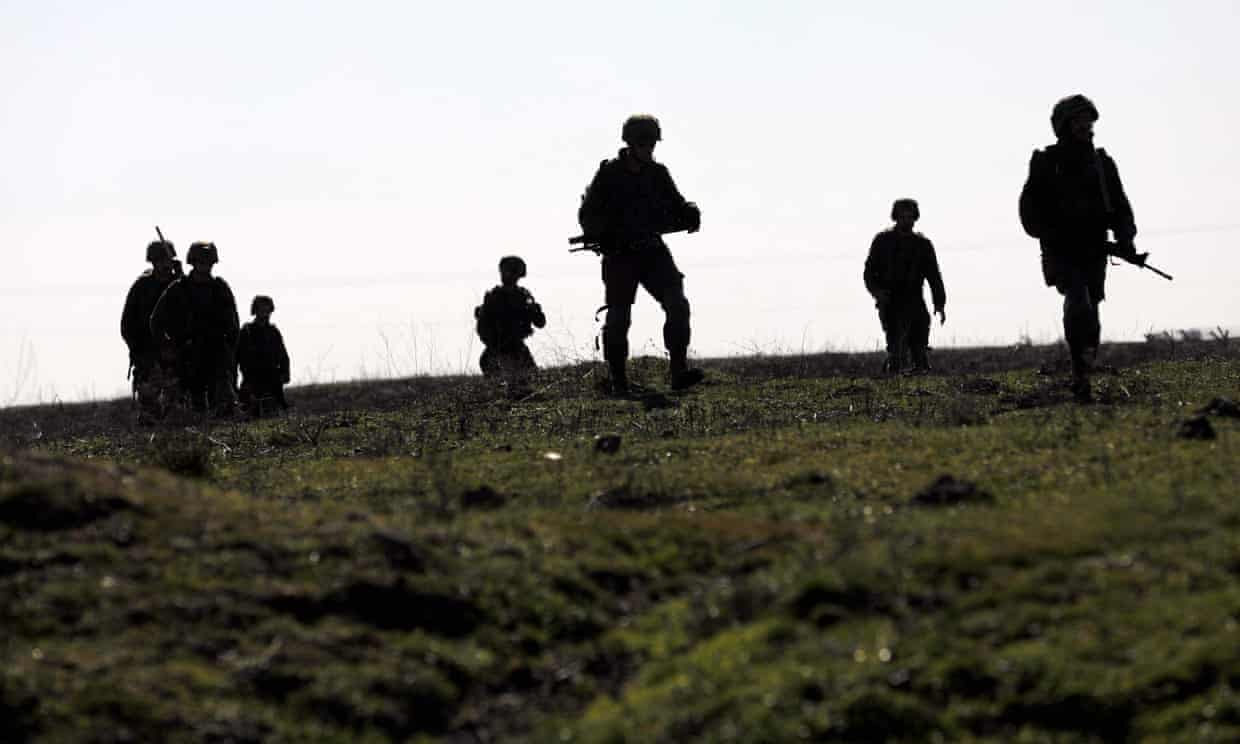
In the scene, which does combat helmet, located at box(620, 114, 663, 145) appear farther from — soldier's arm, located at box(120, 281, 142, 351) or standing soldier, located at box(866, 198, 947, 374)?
soldier's arm, located at box(120, 281, 142, 351)

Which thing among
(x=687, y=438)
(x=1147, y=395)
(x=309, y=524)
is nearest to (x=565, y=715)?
(x=309, y=524)

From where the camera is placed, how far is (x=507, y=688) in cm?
880

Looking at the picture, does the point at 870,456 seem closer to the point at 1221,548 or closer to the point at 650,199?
the point at 1221,548

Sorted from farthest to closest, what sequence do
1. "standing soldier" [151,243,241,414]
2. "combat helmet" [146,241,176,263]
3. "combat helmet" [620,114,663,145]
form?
"combat helmet" [146,241,176,263] < "standing soldier" [151,243,241,414] < "combat helmet" [620,114,663,145]

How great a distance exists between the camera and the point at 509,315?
94.5ft

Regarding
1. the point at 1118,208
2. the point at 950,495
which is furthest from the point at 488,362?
the point at 950,495

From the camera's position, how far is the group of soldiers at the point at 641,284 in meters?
17.2

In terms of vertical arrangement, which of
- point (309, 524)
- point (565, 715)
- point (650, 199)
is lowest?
point (565, 715)

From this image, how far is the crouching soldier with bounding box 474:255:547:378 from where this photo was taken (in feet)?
94.4

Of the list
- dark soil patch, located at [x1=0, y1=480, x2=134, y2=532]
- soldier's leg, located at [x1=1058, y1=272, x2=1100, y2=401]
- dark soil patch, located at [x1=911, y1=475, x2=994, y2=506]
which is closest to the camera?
dark soil patch, located at [x1=0, y1=480, x2=134, y2=532]

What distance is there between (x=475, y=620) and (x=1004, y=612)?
2.23 metres

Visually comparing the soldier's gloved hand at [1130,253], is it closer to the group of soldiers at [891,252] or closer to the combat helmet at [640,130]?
the group of soldiers at [891,252]

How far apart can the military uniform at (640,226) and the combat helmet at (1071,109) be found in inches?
176

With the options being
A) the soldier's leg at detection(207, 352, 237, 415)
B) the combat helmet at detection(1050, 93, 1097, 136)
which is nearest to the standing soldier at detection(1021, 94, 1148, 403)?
the combat helmet at detection(1050, 93, 1097, 136)
